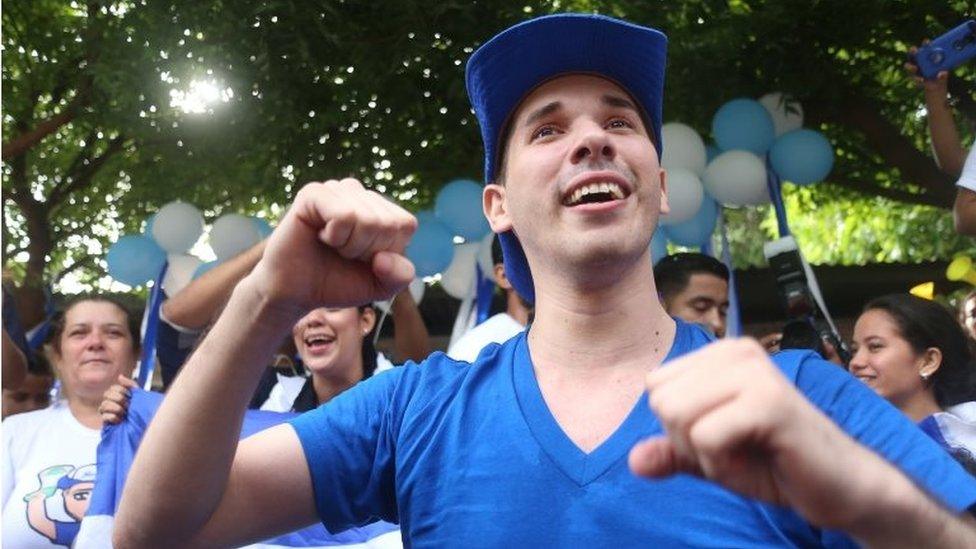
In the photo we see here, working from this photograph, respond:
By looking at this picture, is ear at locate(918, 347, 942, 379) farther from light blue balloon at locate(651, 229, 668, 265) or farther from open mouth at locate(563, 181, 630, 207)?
open mouth at locate(563, 181, 630, 207)

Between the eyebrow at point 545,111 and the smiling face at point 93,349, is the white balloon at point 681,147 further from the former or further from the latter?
the eyebrow at point 545,111

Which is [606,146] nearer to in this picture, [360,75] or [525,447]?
[525,447]

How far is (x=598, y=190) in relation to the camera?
1.68 metres

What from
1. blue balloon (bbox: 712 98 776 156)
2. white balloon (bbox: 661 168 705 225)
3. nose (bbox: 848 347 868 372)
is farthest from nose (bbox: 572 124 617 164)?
blue balloon (bbox: 712 98 776 156)

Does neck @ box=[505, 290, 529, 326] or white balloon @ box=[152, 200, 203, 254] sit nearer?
neck @ box=[505, 290, 529, 326]

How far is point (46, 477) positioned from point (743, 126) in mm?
2880

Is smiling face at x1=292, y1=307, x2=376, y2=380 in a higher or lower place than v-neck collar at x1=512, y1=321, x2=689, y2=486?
higher

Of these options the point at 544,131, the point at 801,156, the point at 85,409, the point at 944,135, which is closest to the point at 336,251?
the point at 544,131

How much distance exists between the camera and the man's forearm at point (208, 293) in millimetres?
3779

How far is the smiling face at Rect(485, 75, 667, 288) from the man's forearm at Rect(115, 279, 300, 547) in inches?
16.5

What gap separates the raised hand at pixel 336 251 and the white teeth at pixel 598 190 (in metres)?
0.37

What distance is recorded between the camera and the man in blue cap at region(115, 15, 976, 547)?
1370 millimetres

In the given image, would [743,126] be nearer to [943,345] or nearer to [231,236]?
[943,345]

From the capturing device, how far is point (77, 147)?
7.35 meters
